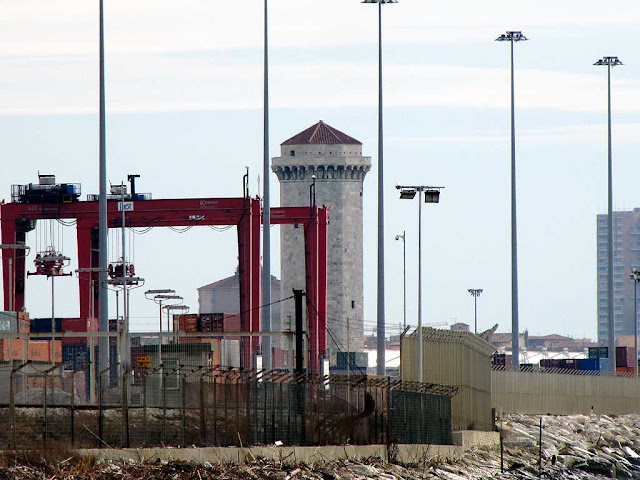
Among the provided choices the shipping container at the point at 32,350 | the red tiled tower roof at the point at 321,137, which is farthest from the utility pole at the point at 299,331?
the red tiled tower roof at the point at 321,137

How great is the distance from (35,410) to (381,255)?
32.8 metres

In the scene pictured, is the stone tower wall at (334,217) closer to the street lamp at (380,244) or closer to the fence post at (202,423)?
the street lamp at (380,244)

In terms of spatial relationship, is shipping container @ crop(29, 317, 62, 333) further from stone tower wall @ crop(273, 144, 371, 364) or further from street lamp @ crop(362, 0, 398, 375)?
stone tower wall @ crop(273, 144, 371, 364)

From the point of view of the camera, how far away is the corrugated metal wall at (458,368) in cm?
4874

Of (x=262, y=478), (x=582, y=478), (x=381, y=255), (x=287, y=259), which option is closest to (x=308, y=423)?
(x=262, y=478)

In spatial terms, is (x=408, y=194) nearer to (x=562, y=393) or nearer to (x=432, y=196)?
(x=432, y=196)

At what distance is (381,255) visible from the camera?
2726 inches

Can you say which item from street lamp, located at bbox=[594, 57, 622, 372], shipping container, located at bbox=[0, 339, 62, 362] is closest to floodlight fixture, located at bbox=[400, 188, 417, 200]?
shipping container, located at bbox=[0, 339, 62, 362]

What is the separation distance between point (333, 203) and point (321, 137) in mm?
8765

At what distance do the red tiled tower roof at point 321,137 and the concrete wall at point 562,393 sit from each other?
288 feet

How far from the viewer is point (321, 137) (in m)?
168

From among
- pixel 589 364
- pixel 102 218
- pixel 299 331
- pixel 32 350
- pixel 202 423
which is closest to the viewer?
pixel 202 423

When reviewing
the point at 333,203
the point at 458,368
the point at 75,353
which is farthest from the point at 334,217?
the point at 458,368

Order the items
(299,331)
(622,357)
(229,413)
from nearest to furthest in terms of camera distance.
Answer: (229,413)
(299,331)
(622,357)
